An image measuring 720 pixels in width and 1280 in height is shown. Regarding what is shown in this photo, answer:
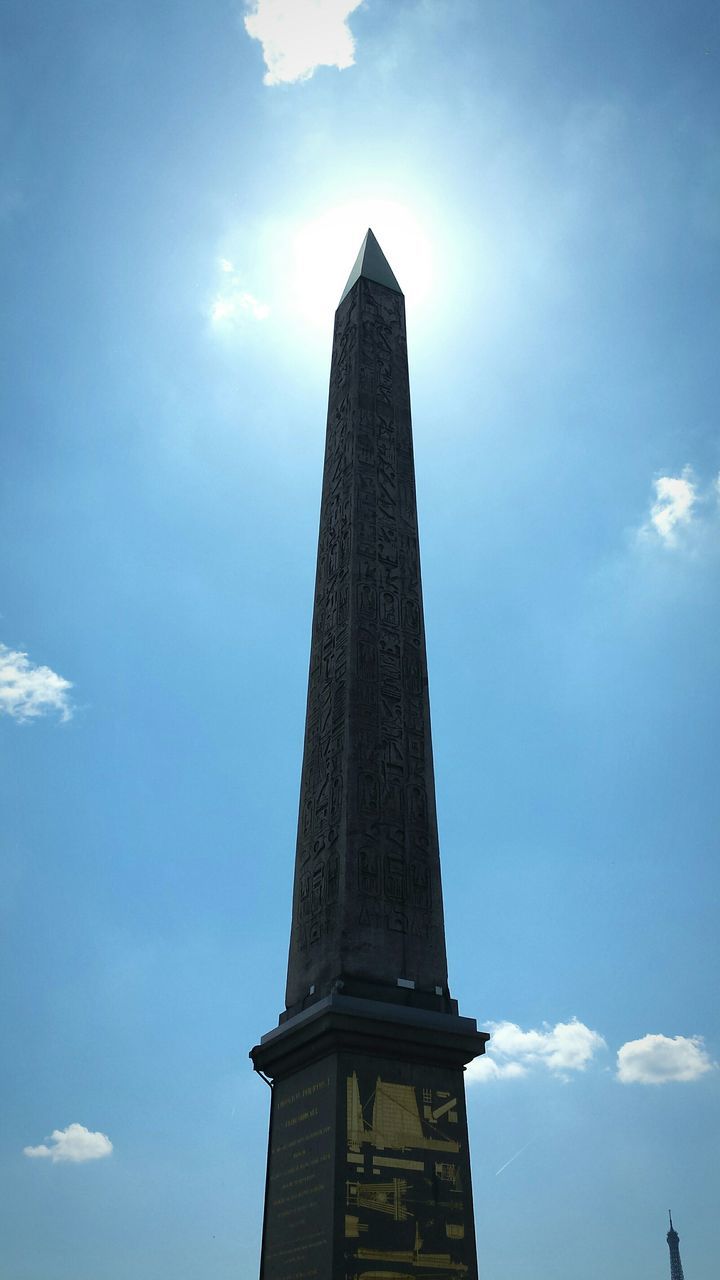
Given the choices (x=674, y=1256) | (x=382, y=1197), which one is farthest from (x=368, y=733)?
(x=674, y=1256)

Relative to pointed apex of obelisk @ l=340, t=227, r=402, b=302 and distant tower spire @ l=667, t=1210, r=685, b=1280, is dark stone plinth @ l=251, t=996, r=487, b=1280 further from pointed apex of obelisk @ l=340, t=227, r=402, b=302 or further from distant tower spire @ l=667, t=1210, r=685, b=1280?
distant tower spire @ l=667, t=1210, r=685, b=1280

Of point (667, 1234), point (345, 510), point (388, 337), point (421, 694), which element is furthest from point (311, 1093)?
point (667, 1234)

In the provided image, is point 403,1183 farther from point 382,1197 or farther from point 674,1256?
point 674,1256

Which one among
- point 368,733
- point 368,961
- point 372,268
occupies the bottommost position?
point 368,961

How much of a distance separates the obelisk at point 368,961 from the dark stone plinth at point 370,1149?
0.02 metres

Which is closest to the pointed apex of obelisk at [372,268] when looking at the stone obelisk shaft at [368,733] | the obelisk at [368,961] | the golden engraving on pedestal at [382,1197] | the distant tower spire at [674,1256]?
the stone obelisk shaft at [368,733]

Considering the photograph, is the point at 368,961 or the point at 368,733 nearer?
the point at 368,961

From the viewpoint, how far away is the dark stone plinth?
9453mm

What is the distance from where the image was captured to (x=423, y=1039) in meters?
10.5

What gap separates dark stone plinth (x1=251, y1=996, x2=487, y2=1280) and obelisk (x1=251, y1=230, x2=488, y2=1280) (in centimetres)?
2

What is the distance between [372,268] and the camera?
17.2 m

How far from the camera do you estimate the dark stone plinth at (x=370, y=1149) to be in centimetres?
945

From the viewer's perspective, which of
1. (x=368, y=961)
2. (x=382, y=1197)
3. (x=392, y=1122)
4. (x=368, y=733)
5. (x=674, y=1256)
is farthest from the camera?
(x=674, y=1256)

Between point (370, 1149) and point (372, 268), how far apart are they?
1289 cm
